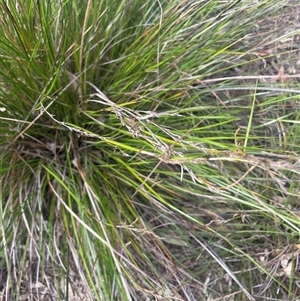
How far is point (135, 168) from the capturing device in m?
0.86

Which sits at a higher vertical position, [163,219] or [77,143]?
[77,143]

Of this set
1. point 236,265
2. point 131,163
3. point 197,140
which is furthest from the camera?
point 236,265

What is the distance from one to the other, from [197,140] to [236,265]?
1.20ft

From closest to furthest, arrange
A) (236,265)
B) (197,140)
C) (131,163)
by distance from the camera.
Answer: (197,140), (131,163), (236,265)

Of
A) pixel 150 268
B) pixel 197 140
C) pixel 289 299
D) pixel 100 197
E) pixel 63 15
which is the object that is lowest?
pixel 289 299

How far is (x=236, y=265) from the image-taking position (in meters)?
0.91

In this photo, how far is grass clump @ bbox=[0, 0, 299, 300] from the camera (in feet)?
2.64

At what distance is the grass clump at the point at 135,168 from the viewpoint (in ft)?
2.64

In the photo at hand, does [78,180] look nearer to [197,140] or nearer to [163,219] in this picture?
[163,219]

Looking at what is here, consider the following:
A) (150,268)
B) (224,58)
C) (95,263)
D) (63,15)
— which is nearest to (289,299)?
(150,268)

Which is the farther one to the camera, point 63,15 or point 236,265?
point 236,265

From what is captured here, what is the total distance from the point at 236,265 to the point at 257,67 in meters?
0.46

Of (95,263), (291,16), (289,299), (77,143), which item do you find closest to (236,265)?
(289,299)

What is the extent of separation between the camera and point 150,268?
869mm
